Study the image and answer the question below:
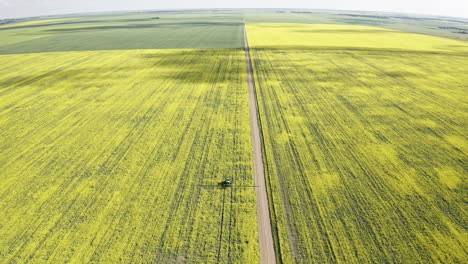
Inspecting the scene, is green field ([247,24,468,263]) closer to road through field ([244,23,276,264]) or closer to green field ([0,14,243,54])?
road through field ([244,23,276,264])

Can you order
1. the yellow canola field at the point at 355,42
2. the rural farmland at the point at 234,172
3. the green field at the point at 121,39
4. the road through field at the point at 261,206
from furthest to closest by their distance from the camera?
1. the green field at the point at 121,39
2. the yellow canola field at the point at 355,42
3. the rural farmland at the point at 234,172
4. the road through field at the point at 261,206

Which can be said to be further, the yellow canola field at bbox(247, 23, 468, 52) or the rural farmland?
the yellow canola field at bbox(247, 23, 468, 52)

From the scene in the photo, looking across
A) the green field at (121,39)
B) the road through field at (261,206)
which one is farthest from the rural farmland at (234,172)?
the green field at (121,39)

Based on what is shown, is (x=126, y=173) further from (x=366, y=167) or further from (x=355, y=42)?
(x=355, y=42)

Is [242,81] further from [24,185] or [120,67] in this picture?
[24,185]

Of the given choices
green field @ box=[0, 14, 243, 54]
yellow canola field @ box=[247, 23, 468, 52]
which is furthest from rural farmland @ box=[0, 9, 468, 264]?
green field @ box=[0, 14, 243, 54]

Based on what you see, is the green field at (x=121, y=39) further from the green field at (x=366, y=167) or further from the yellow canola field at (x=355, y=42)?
the green field at (x=366, y=167)

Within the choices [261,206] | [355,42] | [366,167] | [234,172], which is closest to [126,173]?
[234,172]
